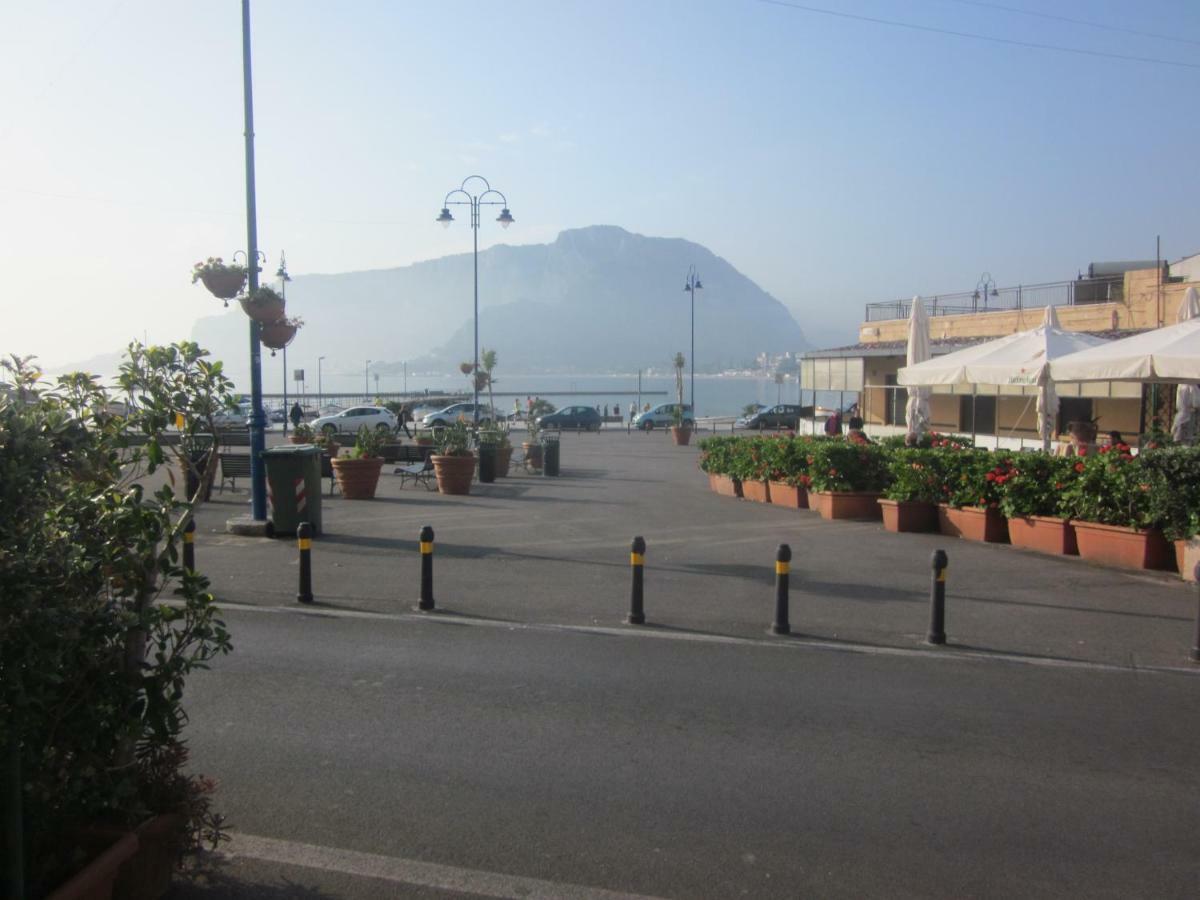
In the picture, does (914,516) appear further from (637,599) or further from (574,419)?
(574,419)

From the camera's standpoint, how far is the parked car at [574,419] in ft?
186

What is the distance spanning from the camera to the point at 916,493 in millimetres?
14703

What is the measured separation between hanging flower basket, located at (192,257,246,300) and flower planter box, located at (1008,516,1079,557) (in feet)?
34.2

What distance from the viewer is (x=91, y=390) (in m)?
4.03

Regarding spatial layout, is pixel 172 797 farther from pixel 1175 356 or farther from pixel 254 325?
pixel 1175 356

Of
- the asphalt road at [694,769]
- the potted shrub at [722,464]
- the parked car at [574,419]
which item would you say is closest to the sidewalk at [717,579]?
the asphalt road at [694,769]

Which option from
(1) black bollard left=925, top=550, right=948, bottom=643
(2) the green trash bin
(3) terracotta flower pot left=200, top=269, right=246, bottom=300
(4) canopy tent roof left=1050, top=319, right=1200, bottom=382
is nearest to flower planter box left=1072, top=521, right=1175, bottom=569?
(4) canopy tent roof left=1050, top=319, right=1200, bottom=382

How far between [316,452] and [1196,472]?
10380mm

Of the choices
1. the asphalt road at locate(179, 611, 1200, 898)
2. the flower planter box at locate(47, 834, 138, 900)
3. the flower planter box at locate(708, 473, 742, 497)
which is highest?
the flower planter box at locate(47, 834, 138, 900)

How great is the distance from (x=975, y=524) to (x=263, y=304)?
9923mm

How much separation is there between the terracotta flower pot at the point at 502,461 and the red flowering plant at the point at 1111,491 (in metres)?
14.2

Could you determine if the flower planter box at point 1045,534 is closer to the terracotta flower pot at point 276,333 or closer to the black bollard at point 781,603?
the black bollard at point 781,603

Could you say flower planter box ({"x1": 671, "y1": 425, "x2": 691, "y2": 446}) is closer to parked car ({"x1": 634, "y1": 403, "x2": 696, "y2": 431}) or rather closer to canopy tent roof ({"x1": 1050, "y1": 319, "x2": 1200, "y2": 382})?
parked car ({"x1": 634, "y1": 403, "x2": 696, "y2": 431})

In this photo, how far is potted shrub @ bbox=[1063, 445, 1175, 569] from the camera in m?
11.5
